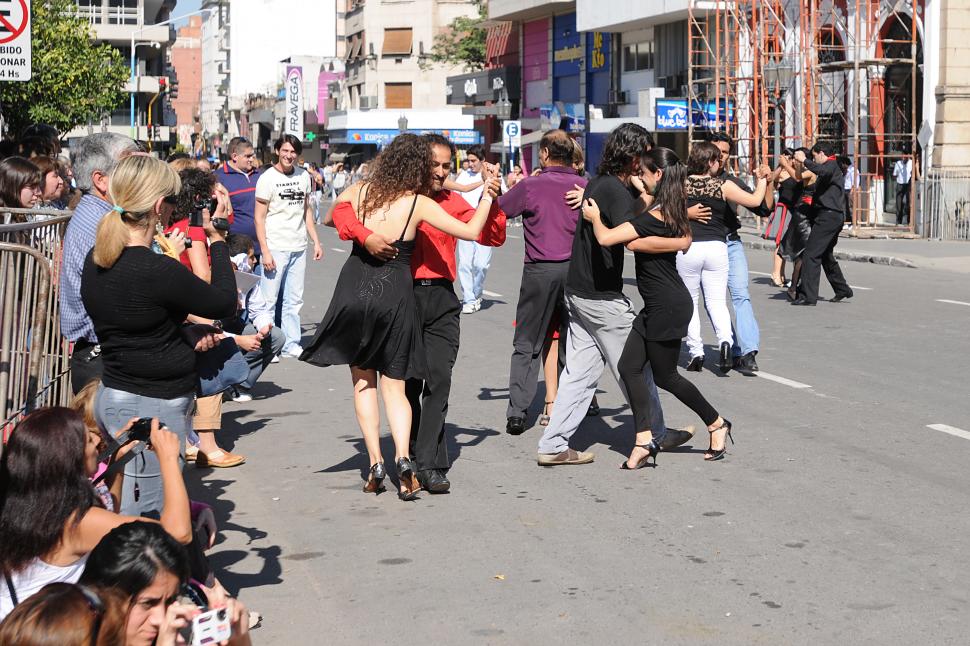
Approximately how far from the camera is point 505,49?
61219 millimetres

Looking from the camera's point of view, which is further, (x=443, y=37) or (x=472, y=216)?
(x=443, y=37)

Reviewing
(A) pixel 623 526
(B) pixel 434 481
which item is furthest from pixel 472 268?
(A) pixel 623 526

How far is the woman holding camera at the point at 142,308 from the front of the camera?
492 centimetres

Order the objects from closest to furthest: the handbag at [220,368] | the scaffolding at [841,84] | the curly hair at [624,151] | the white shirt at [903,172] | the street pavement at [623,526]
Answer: the street pavement at [623,526] → the handbag at [220,368] → the curly hair at [624,151] → the scaffolding at [841,84] → the white shirt at [903,172]

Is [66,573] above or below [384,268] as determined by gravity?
below

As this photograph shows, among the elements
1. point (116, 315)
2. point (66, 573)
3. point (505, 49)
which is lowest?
point (66, 573)

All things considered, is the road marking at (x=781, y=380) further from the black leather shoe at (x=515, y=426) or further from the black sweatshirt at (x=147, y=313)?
the black sweatshirt at (x=147, y=313)

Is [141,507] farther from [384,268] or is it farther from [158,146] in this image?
[158,146]

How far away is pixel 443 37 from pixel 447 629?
74825 millimetres

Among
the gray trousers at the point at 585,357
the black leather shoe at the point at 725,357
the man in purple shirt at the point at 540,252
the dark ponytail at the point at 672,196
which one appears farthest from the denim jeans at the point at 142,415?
the black leather shoe at the point at 725,357

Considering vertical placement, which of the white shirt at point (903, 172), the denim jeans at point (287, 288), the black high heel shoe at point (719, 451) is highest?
the white shirt at point (903, 172)

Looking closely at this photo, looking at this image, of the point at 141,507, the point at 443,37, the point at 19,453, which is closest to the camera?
the point at 19,453

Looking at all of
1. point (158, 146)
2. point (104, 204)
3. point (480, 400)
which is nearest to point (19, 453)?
point (104, 204)

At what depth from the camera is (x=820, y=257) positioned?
15633 mm
